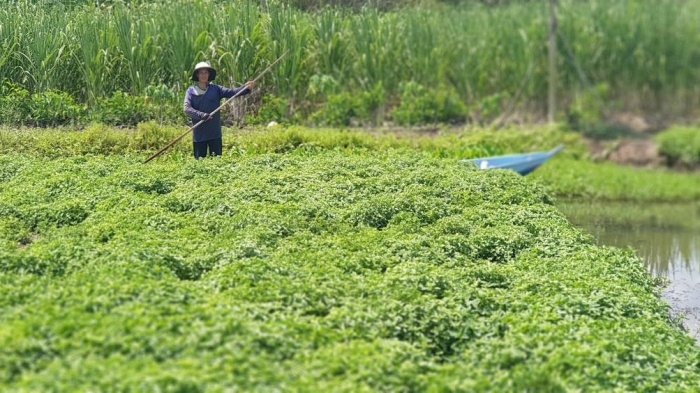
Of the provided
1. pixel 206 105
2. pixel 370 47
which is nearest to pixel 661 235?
pixel 370 47

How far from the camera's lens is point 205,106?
10.0m

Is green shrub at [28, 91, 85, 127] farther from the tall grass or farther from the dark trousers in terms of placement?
the dark trousers

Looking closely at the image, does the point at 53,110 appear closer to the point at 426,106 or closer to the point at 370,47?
the point at 370,47

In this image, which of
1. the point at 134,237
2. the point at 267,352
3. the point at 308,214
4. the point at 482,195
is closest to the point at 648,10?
the point at 482,195

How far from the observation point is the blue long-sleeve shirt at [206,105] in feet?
32.7

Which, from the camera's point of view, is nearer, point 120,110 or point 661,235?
point 120,110

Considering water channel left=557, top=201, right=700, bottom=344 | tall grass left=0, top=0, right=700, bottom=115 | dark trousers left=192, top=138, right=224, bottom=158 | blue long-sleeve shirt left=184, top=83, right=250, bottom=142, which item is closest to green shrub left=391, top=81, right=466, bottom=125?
tall grass left=0, top=0, right=700, bottom=115

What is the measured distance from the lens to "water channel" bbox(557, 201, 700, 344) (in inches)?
361

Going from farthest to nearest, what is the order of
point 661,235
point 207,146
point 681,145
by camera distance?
1. point 681,145
2. point 661,235
3. point 207,146

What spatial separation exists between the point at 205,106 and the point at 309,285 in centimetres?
428

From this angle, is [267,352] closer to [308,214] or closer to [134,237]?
[134,237]

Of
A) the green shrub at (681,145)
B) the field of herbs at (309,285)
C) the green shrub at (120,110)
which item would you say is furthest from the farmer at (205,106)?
the green shrub at (681,145)

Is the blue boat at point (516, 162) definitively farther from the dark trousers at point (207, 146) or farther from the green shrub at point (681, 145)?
the green shrub at point (681, 145)

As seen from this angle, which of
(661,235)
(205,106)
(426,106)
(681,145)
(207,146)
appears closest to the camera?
(205,106)
